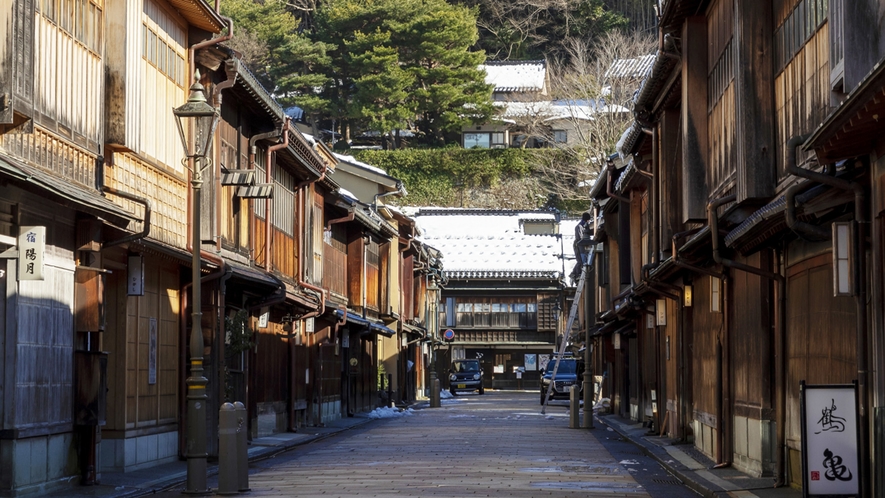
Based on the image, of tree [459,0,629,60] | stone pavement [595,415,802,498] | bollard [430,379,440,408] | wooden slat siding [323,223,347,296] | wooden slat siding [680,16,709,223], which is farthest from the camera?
tree [459,0,629,60]

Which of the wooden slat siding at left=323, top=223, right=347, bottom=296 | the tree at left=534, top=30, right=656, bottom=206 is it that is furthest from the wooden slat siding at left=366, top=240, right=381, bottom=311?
the tree at left=534, top=30, right=656, bottom=206

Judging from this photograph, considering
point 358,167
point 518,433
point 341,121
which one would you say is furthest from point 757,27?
point 341,121

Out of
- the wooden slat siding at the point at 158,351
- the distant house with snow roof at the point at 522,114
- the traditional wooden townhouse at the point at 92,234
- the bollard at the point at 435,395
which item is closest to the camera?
the traditional wooden townhouse at the point at 92,234

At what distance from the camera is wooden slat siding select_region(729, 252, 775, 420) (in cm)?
1781

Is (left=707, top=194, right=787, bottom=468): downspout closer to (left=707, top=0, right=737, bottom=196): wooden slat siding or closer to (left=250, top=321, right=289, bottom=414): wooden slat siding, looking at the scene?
(left=707, top=0, right=737, bottom=196): wooden slat siding

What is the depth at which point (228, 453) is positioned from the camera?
16.3m

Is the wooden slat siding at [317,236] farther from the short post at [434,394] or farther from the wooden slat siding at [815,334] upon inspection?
the wooden slat siding at [815,334]

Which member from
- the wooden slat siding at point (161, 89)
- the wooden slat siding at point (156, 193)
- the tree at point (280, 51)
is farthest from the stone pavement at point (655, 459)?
the tree at point (280, 51)

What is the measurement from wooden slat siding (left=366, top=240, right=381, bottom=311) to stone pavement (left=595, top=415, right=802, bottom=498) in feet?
58.5

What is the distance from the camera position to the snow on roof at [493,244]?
8044 cm

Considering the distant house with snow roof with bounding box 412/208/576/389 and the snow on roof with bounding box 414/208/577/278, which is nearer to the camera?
the distant house with snow roof with bounding box 412/208/576/389

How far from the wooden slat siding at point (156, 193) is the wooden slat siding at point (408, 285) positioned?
3378cm

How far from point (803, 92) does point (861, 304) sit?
3966mm

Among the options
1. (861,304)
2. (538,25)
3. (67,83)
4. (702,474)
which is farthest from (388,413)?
(538,25)
